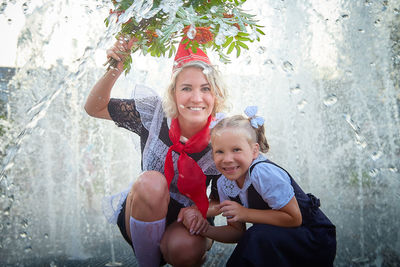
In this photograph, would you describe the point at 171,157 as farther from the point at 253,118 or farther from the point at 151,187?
the point at 253,118

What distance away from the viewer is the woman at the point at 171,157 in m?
1.62

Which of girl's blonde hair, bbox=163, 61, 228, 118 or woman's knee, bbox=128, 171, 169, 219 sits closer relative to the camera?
woman's knee, bbox=128, 171, 169, 219

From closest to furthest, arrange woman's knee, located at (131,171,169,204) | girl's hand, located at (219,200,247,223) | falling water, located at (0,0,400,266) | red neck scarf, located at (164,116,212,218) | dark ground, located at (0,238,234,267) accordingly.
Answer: girl's hand, located at (219,200,247,223), woman's knee, located at (131,171,169,204), red neck scarf, located at (164,116,212,218), dark ground, located at (0,238,234,267), falling water, located at (0,0,400,266)

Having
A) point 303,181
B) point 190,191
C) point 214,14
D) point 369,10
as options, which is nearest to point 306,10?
point 369,10

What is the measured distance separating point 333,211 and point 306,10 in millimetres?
3040

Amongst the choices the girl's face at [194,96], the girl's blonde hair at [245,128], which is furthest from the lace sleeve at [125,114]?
the girl's blonde hair at [245,128]

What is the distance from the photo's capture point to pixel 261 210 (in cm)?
151

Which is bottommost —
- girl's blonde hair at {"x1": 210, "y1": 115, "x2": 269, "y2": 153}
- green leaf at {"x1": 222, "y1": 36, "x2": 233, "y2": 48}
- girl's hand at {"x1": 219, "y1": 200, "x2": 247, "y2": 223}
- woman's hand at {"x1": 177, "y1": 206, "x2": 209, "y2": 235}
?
woman's hand at {"x1": 177, "y1": 206, "x2": 209, "y2": 235}

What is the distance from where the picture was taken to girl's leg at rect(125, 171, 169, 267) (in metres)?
1.60

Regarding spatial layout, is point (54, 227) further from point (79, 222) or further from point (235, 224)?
point (235, 224)

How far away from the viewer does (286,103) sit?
4.80 metres

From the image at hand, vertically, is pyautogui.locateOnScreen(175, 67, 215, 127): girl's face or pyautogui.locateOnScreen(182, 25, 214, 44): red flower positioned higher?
pyautogui.locateOnScreen(182, 25, 214, 44): red flower

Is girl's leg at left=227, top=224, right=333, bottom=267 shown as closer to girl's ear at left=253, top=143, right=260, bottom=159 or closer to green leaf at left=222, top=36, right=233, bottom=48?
girl's ear at left=253, top=143, right=260, bottom=159

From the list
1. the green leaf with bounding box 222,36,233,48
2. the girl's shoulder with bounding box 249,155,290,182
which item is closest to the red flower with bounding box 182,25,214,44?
the green leaf with bounding box 222,36,233,48
